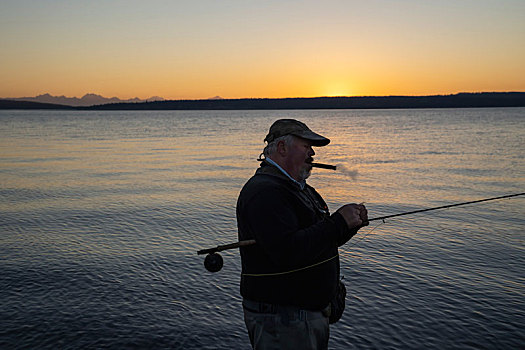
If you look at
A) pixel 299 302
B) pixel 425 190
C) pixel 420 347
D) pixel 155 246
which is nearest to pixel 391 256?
pixel 420 347

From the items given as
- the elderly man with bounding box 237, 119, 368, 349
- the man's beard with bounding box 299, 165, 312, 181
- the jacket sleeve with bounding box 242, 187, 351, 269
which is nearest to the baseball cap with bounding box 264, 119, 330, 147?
the elderly man with bounding box 237, 119, 368, 349

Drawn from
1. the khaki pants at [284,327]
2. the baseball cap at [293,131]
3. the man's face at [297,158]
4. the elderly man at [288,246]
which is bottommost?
the khaki pants at [284,327]

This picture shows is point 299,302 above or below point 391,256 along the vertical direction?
above

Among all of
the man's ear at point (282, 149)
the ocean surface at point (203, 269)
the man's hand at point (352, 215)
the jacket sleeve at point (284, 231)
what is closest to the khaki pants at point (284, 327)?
the jacket sleeve at point (284, 231)

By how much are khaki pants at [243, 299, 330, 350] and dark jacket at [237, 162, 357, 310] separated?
0.06 m

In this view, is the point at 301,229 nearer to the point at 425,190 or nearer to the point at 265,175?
the point at 265,175

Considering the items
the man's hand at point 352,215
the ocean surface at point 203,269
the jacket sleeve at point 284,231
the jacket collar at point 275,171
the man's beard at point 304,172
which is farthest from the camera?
the ocean surface at point 203,269

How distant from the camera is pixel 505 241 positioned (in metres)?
11.1

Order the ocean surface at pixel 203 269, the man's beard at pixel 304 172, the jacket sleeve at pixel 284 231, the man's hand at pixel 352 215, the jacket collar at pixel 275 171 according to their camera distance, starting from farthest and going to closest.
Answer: the ocean surface at pixel 203 269 → the man's beard at pixel 304 172 → the jacket collar at pixel 275 171 → the man's hand at pixel 352 215 → the jacket sleeve at pixel 284 231

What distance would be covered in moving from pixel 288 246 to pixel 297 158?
2.33 ft

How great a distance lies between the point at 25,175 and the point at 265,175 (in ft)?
71.5

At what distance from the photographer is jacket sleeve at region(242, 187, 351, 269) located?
3.22 meters

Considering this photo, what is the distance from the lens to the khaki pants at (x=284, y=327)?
3.45 metres

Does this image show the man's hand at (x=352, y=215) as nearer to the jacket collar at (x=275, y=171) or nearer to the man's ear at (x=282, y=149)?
the jacket collar at (x=275, y=171)
